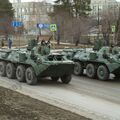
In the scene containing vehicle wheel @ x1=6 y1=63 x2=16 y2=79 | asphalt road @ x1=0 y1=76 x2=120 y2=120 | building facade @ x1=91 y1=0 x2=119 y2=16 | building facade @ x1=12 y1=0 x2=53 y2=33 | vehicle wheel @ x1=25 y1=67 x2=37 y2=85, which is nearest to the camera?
asphalt road @ x1=0 y1=76 x2=120 y2=120

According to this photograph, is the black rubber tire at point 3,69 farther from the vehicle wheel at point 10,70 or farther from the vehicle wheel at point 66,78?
the vehicle wheel at point 66,78

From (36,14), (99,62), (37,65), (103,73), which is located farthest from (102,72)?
(36,14)

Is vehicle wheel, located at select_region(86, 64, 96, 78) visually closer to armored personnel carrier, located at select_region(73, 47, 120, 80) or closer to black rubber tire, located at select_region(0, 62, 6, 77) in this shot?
armored personnel carrier, located at select_region(73, 47, 120, 80)

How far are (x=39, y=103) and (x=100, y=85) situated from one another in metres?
5.76

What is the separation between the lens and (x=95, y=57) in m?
18.7

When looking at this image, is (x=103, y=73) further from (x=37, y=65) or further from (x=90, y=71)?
(x=37, y=65)

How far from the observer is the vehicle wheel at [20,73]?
16864 millimetres

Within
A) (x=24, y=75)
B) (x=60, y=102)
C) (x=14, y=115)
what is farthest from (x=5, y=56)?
(x=14, y=115)

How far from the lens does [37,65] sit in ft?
52.3

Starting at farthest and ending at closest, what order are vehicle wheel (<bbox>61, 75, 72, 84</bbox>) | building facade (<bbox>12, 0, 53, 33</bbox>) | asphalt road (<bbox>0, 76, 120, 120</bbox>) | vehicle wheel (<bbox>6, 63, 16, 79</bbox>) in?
building facade (<bbox>12, 0, 53, 33</bbox>)
vehicle wheel (<bbox>6, 63, 16, 79</bbox>)
vehicle wheel (<bbox>61, 75, 72, 84</bbox>)
asphalt road (<bbox>0, 76, 120, 120</bbox>)

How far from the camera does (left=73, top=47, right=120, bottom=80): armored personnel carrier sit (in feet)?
58.1

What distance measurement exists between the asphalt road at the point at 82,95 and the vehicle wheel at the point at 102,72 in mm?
334

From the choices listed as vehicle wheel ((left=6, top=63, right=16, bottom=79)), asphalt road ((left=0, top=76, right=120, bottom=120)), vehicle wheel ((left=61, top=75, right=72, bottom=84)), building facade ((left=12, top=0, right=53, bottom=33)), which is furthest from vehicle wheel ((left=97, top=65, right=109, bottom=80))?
building facade ((left=12, top=0, right=53, bottom=33))

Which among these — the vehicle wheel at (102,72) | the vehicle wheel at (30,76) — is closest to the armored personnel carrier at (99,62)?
the vehicle wheel at (102,72)
